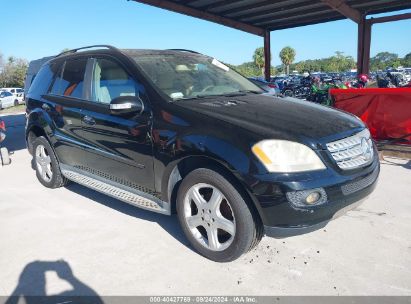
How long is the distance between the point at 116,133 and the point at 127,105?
1.57 ft

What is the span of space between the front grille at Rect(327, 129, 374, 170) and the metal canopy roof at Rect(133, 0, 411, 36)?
10.0m

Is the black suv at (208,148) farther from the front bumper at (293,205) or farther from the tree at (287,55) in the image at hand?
the tree at (287,55)

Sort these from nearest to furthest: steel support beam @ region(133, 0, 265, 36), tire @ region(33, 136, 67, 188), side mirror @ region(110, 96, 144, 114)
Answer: side mirror @ region(110, 96, 144, 114)
tire @ region(33, 136, 67, 188)
steel support beam @ region(133, 0, 265, 36)

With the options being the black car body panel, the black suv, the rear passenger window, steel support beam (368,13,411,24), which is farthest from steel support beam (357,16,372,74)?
the rear passenger window

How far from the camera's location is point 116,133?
11.6 ft

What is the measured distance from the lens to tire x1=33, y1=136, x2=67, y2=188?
4859 millimetres

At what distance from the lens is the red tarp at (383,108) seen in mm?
5730

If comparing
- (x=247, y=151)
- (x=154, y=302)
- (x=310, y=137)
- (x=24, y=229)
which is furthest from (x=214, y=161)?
(x=24, y=229)

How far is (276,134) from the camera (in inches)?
104

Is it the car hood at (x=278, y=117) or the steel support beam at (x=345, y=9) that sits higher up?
the steel support beam at (x=345, y=9)

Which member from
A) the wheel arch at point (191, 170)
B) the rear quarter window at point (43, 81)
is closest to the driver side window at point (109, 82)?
the wheel arch at point (191, 170)

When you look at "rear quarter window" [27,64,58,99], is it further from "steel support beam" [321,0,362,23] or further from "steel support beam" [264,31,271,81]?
"steel support beam" [264,31,271,81]

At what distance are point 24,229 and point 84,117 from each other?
4.38 ft

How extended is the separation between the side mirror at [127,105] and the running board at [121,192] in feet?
2.58
